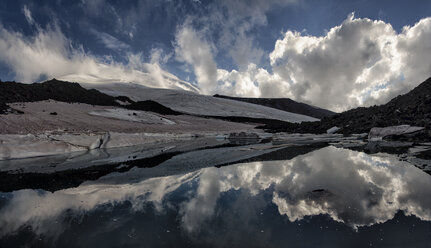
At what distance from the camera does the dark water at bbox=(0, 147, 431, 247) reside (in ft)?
7.54

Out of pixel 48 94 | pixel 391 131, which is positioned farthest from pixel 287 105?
pixel 391 131

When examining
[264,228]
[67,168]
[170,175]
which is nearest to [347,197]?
[264,228]

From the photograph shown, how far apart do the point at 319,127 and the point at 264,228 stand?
54.6 ft

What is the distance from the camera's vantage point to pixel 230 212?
2.92 metres

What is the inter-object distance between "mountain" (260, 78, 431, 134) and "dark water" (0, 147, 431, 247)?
9.30 metres

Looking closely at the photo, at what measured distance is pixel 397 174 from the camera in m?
4.48

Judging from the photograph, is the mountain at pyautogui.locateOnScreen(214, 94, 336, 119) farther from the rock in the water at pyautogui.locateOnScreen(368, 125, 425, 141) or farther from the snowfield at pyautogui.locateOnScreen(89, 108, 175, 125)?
the rock in the water at pyautogui.locateOnScreen(368, 125, 425, 141)

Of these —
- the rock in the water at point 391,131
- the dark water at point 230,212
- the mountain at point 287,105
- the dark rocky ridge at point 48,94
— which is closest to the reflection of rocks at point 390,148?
the rock in the water at point 391,131

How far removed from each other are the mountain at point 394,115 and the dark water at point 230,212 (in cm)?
930

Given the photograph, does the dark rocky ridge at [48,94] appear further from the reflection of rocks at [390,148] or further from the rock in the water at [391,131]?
the rock in the water at [391,131]

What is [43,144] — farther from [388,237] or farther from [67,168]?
[388,237]

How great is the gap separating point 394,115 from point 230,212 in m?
13.8

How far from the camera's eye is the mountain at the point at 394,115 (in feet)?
38.8

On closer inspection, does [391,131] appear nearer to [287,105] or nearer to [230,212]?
[230,212]
